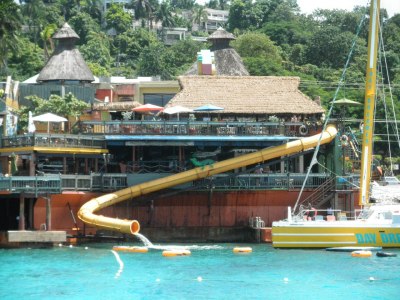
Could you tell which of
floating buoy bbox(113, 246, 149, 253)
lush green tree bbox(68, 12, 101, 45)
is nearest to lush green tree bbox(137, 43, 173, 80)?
lush green tree bbox(68, 12, 101, 45)

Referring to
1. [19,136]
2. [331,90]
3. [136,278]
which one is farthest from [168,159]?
[331,90]

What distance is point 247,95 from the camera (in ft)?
265

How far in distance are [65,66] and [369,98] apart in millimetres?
30199

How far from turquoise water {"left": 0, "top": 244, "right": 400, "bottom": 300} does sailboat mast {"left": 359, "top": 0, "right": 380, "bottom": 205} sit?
13.7 feet

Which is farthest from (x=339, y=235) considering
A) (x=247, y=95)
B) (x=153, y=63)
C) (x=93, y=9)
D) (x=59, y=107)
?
(x=93, y=9)

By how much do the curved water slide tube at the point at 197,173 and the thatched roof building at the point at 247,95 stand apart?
4.29m

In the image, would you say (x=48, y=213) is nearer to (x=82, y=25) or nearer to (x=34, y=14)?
(x=34, y=14)

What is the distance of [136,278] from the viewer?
58.1 meters

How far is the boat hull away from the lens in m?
67.4

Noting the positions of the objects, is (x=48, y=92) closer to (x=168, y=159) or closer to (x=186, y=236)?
(x=168, y=159)

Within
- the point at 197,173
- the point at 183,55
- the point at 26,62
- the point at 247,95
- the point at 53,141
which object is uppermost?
the point at 183,55

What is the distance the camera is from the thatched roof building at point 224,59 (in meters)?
98.4

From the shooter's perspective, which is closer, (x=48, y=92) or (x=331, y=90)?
(x=48, y=92)

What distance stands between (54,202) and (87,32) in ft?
310
